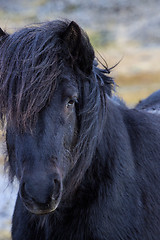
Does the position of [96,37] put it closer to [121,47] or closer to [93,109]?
[121,47]

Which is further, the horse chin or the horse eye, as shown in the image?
the horse eye

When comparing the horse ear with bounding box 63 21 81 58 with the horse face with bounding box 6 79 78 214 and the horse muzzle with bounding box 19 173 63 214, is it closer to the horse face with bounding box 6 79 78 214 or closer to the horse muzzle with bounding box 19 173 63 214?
the horse face with bounding box 6 79 78 214

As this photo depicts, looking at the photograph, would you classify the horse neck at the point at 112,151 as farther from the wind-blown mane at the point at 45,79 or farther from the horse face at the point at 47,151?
the horse face at the point at 47,151

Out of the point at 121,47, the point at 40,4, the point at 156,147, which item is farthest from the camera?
the point at 40,4

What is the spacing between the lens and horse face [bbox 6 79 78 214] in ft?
7.30

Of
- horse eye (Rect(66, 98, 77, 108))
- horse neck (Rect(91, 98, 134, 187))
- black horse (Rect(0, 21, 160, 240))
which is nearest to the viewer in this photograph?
black horse (Rect(0, 21, 160, 240))

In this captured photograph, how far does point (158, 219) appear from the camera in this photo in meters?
2.90

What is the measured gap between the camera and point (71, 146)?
2600mm

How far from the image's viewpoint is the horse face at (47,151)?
2225mm

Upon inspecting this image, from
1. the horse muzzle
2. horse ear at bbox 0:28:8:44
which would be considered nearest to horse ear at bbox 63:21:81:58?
horse ear at bbox 0:28:8:44

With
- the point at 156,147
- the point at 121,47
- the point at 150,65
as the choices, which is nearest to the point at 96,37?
the point at 121,47

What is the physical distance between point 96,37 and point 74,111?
687 inches

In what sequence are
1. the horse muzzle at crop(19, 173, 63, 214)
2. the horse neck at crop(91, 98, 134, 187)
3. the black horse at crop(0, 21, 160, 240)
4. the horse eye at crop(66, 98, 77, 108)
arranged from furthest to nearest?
the horse neck at crop(91, 98, 134, 187) < the horse eye at crop(66, 98, 77, 108) < the black horse at crop(0, 21, 160, 240) < the horse muzzle at crop(19, 173, 63, 214)

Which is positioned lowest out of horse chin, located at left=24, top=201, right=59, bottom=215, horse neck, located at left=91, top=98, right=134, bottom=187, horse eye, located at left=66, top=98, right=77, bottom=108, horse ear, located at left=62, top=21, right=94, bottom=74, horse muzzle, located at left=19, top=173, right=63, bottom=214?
horse chin, located at left=24, top=201, right=59, bottom=215
